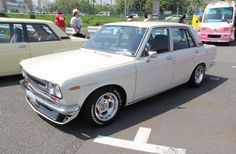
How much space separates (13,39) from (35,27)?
0.64 metres

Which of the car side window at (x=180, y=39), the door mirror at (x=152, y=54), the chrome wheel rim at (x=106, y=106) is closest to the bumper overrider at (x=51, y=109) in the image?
the chrome wheel rim at (x=106, y=106)

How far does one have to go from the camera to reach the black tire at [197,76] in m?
5.92

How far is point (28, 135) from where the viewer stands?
3.69 metres

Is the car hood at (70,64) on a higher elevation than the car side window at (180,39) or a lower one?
lower

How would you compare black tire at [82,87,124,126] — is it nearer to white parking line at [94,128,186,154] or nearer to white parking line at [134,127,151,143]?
white parking line at [94,128,186,154]

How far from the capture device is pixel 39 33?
6.55 m

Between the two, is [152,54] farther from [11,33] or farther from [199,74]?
[11,33]

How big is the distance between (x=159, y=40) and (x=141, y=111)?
137cm

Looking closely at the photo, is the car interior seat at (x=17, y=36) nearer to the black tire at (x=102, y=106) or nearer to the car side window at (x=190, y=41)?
the black tire at (x=102, y=106)

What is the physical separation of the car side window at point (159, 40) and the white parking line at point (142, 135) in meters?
1.47

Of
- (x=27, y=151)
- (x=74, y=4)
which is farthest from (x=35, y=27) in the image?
(x=74, y=4)

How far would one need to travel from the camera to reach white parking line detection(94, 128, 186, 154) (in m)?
3.38

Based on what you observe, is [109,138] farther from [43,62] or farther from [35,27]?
[35,27]

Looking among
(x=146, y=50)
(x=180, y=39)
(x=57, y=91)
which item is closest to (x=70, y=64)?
(x=57, y=91)
